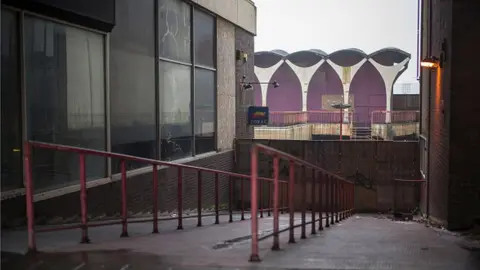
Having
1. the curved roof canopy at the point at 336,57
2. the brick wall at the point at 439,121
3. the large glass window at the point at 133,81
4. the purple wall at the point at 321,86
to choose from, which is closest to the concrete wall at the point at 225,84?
the large glass window at the point at 133,81

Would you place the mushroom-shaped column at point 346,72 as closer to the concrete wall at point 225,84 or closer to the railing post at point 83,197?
the concrete wall at point 225,84

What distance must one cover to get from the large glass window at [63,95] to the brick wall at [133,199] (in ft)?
1.10

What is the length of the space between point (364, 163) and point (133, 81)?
9614 millimetres

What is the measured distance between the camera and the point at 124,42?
10.2 metres

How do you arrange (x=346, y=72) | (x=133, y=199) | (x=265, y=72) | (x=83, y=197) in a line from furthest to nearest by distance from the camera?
(x=265, y=72) → (x=346, y=72) → (x=133, y=199) → (x=83, y=197)

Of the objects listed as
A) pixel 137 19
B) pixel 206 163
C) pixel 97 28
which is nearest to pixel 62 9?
pixel 97 28

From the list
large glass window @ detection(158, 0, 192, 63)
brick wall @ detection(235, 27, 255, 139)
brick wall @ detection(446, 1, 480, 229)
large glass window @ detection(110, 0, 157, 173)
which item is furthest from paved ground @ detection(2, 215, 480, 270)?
brick wall @ detection(235, 27, 255, 139)

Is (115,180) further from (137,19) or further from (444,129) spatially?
(444,129)

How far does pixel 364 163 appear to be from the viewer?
17.8 meters

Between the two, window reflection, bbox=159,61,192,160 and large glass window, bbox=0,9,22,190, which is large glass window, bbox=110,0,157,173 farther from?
large glass window, bbox=0,9,22,190

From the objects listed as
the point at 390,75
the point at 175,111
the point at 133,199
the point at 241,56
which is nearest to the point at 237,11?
the point at 241,56

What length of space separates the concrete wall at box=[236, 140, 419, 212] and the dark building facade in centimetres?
253

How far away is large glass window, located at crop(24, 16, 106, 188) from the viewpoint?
24.4ft

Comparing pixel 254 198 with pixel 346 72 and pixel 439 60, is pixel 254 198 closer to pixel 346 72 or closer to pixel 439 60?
pixel 439 60
